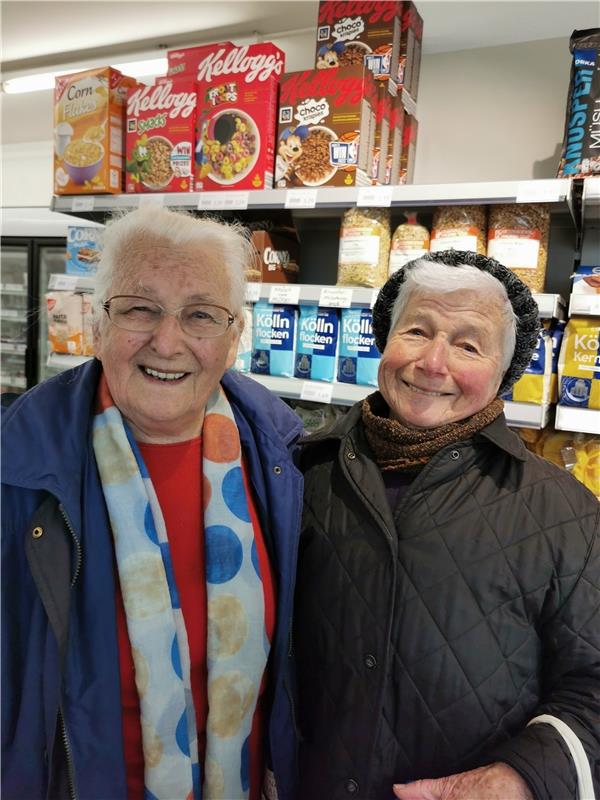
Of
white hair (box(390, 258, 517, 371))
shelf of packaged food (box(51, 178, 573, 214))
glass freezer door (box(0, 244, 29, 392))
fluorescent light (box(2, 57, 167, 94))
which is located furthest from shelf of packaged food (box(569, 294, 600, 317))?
glass freezer door (box(0, 244, 29, 392))

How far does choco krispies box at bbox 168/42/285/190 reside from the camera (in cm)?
236

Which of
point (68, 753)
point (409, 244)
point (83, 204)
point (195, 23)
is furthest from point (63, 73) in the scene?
point (68, 753)

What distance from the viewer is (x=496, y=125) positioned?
2637 mm

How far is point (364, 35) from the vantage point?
7.57 feet

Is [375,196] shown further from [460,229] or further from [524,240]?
[524,240]

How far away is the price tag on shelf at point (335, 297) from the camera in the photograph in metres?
2.20

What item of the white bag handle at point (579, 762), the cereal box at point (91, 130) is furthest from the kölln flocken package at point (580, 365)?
the cereal box at point (91, 130)

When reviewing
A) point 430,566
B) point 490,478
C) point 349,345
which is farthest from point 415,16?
point 430,566

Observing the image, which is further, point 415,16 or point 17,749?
point 415,16

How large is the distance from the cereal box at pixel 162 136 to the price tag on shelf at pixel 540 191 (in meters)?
1.36

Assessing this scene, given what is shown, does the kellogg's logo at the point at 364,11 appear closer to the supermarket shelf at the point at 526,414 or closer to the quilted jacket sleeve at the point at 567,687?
the supermarket shelf at the point at 526,414

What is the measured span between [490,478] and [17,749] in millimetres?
952

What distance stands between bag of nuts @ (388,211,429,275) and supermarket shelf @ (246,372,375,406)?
480 millimetres

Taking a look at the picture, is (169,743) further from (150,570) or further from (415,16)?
(415,16)
